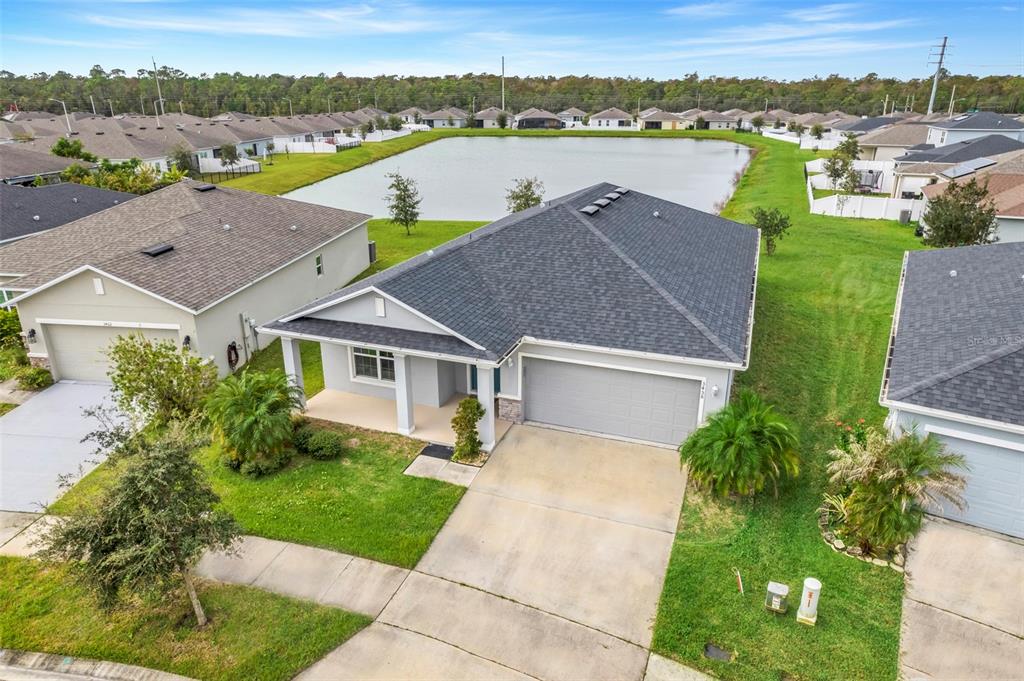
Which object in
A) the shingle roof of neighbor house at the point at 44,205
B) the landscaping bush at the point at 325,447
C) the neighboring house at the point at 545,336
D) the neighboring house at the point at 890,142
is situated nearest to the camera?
the neighboring house at the point at 545,336

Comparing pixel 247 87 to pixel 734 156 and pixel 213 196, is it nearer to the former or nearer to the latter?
pixel 734 156

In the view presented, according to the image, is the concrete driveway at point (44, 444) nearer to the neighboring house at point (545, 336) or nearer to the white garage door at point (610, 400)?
the neighboring house at point (545, 336)

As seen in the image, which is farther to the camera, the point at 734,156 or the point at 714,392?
the point at 734,156

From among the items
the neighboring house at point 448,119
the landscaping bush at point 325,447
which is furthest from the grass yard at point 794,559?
the neighboring house at point 448,119

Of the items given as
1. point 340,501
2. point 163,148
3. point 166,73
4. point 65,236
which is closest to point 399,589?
point 340,501

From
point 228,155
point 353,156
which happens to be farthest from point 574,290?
point 353,156

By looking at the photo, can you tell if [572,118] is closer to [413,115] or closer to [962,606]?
[413,115]
